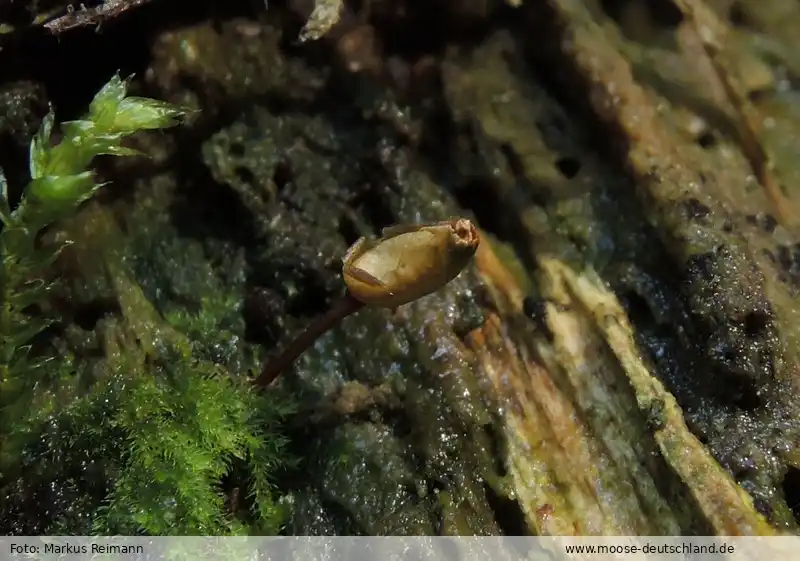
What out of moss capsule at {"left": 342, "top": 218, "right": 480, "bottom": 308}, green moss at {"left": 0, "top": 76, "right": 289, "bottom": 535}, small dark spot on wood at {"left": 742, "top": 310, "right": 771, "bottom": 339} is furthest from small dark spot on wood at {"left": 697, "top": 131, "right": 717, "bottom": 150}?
green moss at {"left": 0, "top": 76, "right": 289, "bottom": 535}

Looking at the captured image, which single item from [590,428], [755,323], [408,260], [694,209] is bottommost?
[590,428]

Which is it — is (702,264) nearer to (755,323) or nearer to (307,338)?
(755,323)

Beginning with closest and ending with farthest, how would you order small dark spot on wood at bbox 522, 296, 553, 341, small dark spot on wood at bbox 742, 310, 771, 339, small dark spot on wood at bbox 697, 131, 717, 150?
small dark spot on wood at bbox 742, 310, 771, 339
small dark spot on wood at bbox 522, 296, 553, 341
small dark spot on wood at bbox 697, 131, 717, 150

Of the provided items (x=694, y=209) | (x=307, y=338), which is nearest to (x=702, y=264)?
(x=694, y=209)

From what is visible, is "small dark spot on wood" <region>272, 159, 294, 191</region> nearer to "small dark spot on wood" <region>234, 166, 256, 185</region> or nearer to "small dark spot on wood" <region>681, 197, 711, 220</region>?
"small dark spot on wood" <region>234, 166, 256, 185</region>

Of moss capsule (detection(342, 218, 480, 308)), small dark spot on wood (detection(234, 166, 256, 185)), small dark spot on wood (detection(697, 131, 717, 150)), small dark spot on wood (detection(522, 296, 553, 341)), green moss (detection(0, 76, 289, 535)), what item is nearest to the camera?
moss capsule (detection(342, 218, 480, 308))

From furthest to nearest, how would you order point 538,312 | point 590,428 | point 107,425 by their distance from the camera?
point 538,312, point 590,428, point 107,425

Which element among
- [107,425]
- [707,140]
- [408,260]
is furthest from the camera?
[707,140]

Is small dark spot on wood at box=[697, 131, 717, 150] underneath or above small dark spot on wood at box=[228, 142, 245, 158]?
underneath

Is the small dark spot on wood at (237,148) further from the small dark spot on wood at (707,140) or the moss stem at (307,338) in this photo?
the small dark spot on wood at (707,140)

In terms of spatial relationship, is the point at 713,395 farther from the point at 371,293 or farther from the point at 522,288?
the point at 371,293

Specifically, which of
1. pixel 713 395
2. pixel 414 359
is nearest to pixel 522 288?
pixel 414 359
